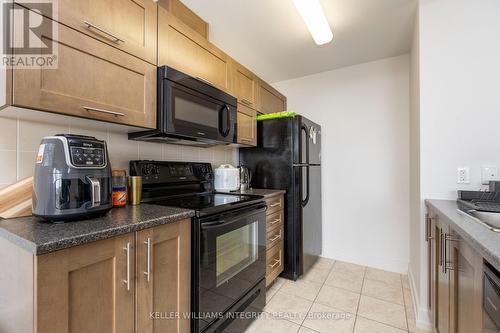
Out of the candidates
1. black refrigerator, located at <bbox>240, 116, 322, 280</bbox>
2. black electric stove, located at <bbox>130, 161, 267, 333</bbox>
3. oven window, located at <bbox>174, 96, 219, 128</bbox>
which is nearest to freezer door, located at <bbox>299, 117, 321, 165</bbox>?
black refrigerator, located at <bbox>240, 116, 322, 280</bbox>

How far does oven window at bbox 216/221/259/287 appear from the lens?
143 centimetres

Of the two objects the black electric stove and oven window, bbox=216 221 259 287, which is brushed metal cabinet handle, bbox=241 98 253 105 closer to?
the black electric stove

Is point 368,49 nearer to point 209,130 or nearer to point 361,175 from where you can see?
point 361,175

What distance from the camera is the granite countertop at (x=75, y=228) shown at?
75cm

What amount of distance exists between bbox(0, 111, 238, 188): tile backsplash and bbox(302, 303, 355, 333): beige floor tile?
170cm

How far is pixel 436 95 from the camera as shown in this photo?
1630mm

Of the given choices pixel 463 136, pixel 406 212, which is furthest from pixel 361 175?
pixel 463 136

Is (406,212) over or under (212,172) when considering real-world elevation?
under

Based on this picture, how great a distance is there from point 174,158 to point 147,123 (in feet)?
2.11

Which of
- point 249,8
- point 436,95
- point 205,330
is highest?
point 249,8

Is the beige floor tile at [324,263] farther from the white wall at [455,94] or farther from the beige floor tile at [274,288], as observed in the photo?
the white wall at [455,94]

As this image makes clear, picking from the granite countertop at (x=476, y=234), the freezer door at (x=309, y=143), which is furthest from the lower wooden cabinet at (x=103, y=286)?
the freezer door at (x=309, y=143)

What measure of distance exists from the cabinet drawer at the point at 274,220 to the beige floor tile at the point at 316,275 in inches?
26.3

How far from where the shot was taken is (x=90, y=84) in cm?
112
